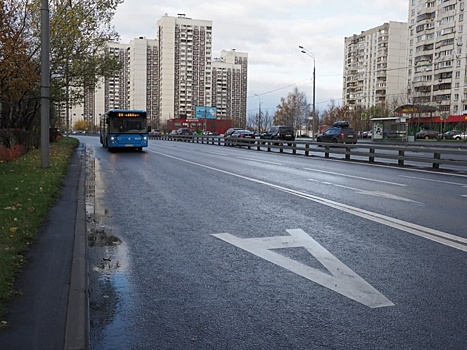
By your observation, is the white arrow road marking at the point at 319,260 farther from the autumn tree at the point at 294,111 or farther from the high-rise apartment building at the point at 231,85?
the high-rise apartment building at the point at 231,85

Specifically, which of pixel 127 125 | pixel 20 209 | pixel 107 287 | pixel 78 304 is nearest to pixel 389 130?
pixel 127 125

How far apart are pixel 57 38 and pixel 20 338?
24772 mm

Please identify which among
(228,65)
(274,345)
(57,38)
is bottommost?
(274,345)

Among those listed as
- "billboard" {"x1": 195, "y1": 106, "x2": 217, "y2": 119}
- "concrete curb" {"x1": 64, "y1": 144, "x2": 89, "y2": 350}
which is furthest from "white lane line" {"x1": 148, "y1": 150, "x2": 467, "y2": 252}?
"billboard" {"x1": 195, "y1": 106, "x2": 217, "y2": 119}

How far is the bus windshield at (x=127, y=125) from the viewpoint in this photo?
32.1 metres

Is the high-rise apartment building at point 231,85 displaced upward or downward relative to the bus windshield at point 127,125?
upward

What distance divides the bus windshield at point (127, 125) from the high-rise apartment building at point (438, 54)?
2786 inches

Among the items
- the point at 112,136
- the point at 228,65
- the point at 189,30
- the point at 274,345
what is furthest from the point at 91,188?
the point at 228,65

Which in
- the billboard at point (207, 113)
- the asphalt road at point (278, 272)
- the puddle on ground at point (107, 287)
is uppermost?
the billboard at point (207, 113)

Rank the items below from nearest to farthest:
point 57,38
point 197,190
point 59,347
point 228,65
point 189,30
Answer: point 59,347
point 197,190
point 57,38
point 189,30
point 228,65

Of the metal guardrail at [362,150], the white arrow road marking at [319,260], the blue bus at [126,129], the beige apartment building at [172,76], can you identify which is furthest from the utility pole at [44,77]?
the beige apartment building at [172,76]

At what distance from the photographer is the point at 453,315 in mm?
4098

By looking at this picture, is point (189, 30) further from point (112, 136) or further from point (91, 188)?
point (91, 188)

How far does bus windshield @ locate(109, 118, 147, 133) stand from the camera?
32125 millimetres
